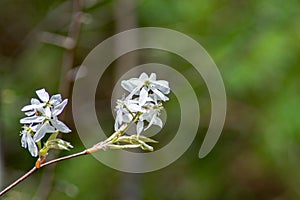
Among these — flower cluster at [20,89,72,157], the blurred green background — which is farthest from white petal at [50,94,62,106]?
the blurred green background

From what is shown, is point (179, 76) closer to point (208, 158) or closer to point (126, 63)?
point (126, 63)

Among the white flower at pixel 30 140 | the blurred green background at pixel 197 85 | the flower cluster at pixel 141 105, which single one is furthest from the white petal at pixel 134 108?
the blurred green background at pixel 197 85

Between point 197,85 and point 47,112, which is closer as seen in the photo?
point 47,112

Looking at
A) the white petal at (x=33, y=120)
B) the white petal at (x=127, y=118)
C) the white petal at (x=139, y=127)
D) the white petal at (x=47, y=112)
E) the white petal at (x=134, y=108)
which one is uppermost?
the white petal at (x=134, y=108)

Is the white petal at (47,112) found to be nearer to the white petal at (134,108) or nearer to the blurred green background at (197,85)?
the white petal at (134,108)

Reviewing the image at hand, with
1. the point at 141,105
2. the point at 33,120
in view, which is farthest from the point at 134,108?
the point at 33,120

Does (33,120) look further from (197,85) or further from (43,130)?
(197,85)

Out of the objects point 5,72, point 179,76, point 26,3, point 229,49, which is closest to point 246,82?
point 229,49
